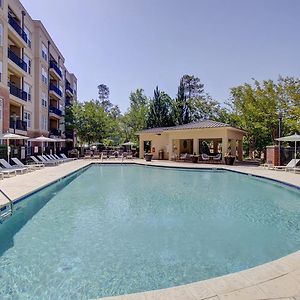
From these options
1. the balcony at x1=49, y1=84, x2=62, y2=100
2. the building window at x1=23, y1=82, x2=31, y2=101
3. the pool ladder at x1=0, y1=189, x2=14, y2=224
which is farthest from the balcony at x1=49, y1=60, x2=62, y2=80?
the pool ladder at x1=0, y1=189, x2=14, y2=224

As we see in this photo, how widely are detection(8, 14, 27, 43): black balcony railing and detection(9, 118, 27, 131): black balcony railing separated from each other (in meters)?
7.43

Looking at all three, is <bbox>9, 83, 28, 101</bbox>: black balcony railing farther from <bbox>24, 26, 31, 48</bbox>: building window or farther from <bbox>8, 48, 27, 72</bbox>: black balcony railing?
<bbox>24, 26, 31, 48</bbox>: building window

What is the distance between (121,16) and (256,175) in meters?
11.7

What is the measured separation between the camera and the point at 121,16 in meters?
16.8

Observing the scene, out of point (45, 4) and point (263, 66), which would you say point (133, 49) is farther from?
point (263, 66)

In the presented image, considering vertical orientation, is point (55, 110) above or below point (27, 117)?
above

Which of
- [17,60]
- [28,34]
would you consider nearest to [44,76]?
[28,34]

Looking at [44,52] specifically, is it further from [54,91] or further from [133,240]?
[133,240]

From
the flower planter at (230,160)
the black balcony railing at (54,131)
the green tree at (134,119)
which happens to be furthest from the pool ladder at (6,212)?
the green tree at (134,119)

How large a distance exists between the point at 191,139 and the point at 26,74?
16.5 meters

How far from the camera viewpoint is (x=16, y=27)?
2498cm

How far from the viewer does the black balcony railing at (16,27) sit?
24.0 m

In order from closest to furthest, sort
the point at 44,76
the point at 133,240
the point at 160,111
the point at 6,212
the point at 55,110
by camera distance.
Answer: the point at 133,240 → the point at 6,212 → the point at 44,76 → the point at 55,110 → the point at 160,111

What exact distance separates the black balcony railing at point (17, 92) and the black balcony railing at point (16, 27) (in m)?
4.59
